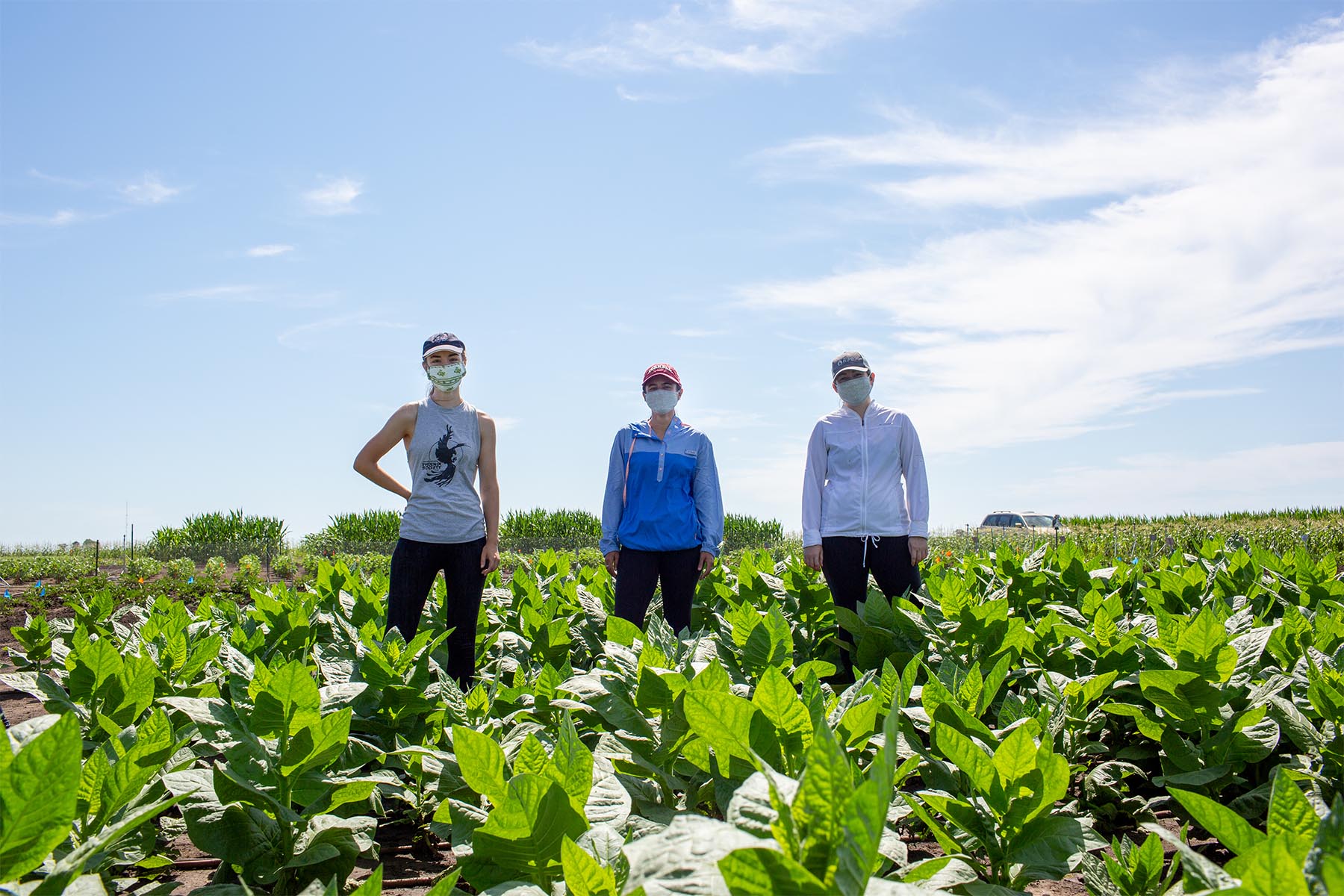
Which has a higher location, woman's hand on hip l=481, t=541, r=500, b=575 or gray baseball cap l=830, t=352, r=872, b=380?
gray baseball cap l=830, t=352, r=872, b=380

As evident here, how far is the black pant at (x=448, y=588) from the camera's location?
4910 mm

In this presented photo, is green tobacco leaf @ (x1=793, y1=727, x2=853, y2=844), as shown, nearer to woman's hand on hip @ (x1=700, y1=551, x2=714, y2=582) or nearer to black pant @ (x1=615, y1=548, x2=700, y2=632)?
black pant @ (x1=615, y1=548, x2=700, y2=632)

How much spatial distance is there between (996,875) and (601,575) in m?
4.91

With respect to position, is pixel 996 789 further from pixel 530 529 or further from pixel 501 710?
pixel 530 529

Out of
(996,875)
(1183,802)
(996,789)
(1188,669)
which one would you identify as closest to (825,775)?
(1183,802)

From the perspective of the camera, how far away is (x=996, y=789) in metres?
2.09

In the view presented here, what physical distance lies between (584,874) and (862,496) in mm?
4241

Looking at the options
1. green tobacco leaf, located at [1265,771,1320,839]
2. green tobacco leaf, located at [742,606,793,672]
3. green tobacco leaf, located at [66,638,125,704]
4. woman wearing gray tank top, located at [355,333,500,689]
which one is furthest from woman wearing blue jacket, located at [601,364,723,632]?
green tobacco leaf, located at [1265,771,1320,839]

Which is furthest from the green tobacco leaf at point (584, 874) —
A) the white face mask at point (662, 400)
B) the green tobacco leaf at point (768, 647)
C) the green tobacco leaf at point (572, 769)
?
the white face mask at point (662, 400)

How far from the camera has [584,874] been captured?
1.47 m

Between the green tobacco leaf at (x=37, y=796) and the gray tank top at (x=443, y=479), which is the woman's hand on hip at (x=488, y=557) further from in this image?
the green tobacco leaf at (x=37, y=796)

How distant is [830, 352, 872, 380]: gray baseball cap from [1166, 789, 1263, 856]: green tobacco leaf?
4.16m

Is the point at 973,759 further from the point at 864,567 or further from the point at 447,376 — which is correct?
the point at 447,376

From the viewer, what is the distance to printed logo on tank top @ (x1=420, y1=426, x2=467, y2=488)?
508 cm
